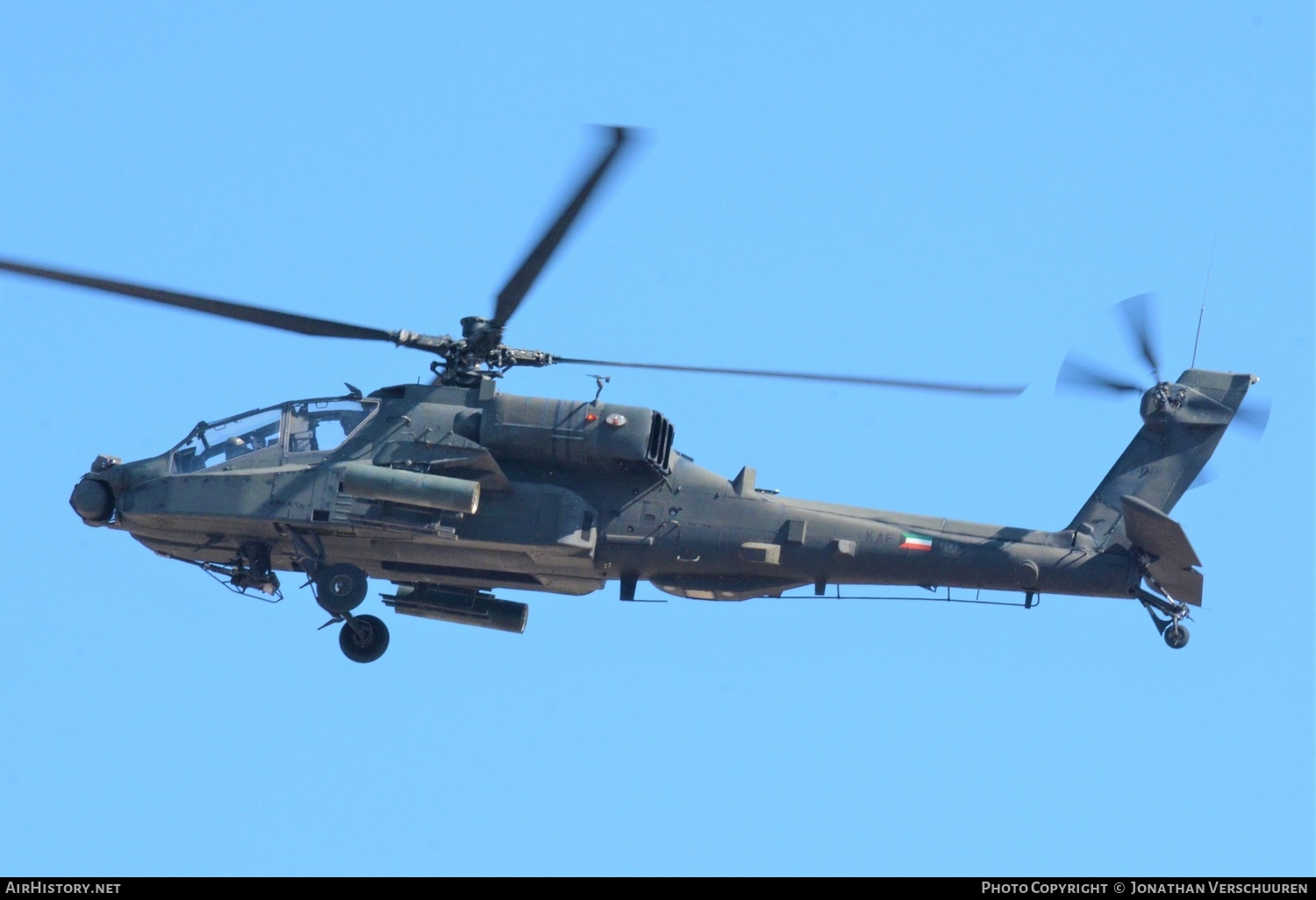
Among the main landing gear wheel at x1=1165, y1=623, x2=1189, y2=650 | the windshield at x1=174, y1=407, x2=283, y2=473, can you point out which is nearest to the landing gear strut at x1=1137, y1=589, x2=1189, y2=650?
the main landing gear wheel at x1=1165, y1=623, x2=1189, y2=650

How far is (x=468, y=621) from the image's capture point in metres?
23.7

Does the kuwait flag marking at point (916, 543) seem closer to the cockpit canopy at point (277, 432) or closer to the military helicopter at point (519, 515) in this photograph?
the military helicopter at point (519, 515)

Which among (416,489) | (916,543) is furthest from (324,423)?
(916,543)

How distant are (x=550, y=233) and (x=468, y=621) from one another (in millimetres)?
5770

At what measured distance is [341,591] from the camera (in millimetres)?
22734

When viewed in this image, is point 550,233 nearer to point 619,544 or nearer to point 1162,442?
point 619,544

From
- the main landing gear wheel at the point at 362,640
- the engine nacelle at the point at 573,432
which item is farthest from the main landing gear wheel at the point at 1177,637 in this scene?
the main landing gear wheel at the point at 362,640

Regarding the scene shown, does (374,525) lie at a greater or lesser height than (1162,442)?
lesser

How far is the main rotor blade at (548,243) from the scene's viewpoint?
1947cm

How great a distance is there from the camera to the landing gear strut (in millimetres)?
22266

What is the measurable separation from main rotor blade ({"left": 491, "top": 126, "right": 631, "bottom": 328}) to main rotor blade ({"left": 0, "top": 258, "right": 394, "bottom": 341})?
174cm

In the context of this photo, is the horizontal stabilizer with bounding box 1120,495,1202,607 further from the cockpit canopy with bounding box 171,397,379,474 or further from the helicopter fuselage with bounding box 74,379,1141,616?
the cockpit canopy with bounding box 171,397,379,474
